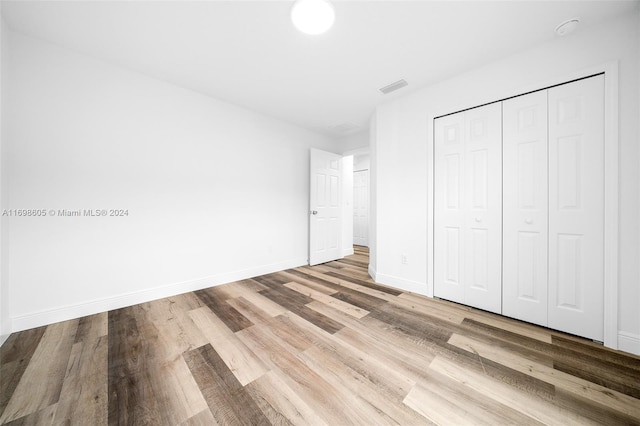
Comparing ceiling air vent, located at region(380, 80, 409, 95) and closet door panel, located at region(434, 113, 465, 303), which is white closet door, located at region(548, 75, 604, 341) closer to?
closet door panel, located at region(434, 113, 465, 303)

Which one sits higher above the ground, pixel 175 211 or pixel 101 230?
pixel 175 211

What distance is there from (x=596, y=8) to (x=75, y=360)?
15.1 feet

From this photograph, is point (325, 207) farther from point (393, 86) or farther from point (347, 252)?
point (393, 86)

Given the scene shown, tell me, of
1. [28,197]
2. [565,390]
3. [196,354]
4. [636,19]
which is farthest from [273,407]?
[636,19]

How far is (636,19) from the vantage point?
1646 millimetres

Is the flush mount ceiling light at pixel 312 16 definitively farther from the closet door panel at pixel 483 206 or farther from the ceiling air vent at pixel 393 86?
the closet door panel at pixel 483 206

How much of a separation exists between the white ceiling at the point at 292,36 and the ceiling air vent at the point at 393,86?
0.08 meters

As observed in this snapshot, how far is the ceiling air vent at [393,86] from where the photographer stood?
8.62 ft

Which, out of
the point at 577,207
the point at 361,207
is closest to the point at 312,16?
the point at 577,207

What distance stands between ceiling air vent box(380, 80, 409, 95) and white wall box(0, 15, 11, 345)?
354 centimetres

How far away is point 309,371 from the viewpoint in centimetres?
144

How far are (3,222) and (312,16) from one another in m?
3.08

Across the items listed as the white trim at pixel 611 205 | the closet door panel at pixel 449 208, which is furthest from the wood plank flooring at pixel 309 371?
the closet door panel at pixel 449 208

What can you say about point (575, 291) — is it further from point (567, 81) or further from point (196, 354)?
point (196, 354)
